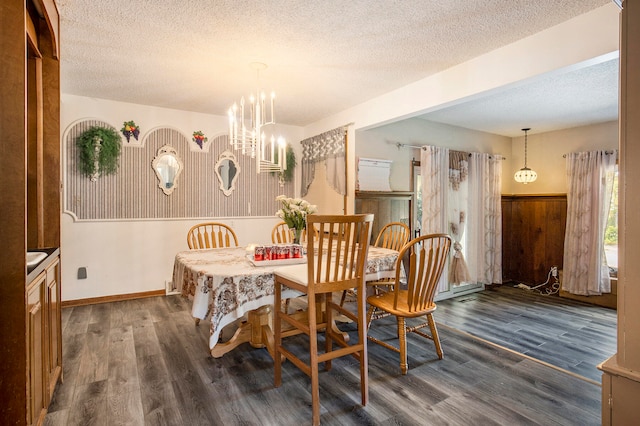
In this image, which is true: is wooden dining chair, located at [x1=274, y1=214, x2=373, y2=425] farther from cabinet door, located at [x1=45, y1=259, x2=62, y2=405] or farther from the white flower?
cabinet door, located at [x1=45, y1=259, x2=62, y2=405]

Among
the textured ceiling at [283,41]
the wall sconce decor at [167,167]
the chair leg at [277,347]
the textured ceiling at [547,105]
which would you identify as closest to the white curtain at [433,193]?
the textured ceiling at [547,105]

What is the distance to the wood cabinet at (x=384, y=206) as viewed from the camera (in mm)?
4020

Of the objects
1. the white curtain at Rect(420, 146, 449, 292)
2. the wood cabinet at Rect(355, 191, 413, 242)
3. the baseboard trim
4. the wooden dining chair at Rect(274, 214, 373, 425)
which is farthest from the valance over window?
the baseboard trim

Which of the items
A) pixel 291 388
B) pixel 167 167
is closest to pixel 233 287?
pixel 291 388

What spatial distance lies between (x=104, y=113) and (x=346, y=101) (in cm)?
278

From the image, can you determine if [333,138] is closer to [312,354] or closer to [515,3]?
[515,3]

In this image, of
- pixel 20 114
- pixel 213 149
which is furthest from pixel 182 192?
pixel 20 114

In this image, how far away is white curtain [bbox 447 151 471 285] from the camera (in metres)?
4.55

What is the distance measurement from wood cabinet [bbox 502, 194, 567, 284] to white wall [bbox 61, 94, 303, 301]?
4.58m

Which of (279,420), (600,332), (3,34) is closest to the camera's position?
(3,34)

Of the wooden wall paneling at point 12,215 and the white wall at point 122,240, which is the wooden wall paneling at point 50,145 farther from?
the white wall at point 122,240

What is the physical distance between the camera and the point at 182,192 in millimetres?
4398

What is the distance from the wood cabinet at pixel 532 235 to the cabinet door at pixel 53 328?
5585mm

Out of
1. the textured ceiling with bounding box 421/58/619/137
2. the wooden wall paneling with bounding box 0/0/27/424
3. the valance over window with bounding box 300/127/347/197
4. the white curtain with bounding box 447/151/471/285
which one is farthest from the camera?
the white curtain with bounding box 447/151/471/285
